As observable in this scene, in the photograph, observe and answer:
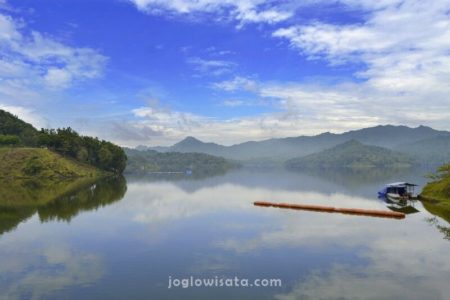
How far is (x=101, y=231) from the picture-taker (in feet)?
214

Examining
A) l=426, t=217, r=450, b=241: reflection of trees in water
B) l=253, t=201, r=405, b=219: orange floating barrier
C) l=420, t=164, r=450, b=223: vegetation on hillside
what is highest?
l=420, t=164, r=450, b=223: vegetation on hillside

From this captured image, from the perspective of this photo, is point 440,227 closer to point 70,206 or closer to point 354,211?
point 354,211

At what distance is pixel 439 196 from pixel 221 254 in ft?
255

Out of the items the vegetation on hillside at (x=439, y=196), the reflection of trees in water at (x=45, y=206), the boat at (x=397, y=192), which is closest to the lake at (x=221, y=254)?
the reflection of trees in water at (x=45, y=206)

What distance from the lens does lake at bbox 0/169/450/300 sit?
3550 cm

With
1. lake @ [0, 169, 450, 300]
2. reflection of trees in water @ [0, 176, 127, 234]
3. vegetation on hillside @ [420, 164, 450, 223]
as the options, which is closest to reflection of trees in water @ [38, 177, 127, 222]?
reflection of trees in water @ [0, 176, 127, 234]

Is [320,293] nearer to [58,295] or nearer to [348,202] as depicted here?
[58,295]

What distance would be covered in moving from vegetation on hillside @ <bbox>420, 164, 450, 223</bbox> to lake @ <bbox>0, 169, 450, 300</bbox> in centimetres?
743

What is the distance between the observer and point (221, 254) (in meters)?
48.5

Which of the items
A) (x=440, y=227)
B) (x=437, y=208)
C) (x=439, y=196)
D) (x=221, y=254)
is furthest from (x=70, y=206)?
(x=439, y=196)

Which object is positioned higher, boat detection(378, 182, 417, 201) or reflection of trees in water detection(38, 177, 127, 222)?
boat detection(378, 182, 417, 201)

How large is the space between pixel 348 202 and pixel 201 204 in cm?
4176

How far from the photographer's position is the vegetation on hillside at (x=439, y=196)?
8738 cm

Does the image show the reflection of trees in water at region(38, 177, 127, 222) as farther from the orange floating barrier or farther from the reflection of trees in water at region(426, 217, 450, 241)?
the reflection of trees in water at region(426, 217, 450, 241)
